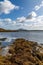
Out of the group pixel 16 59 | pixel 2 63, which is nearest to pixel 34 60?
pixel 16 59

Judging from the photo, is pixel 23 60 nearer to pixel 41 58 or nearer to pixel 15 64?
pixel 15 64

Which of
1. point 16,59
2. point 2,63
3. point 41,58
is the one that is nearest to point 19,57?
point 16,59

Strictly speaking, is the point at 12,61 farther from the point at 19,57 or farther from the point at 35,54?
the point at 35,54

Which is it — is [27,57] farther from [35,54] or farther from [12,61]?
[35,54]

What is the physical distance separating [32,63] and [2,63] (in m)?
2.33

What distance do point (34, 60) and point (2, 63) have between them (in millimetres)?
2708

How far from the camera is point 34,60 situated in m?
15.2

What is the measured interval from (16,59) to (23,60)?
56 centimetres

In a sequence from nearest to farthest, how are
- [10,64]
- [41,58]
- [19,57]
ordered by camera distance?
[10,64] → [19,57] → [41,58]

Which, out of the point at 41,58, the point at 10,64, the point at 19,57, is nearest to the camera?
the point at 10,64

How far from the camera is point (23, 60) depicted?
1468cm

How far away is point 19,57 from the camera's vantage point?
15070mm

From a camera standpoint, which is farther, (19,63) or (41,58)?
(41,58)

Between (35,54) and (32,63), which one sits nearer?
(32,63)
